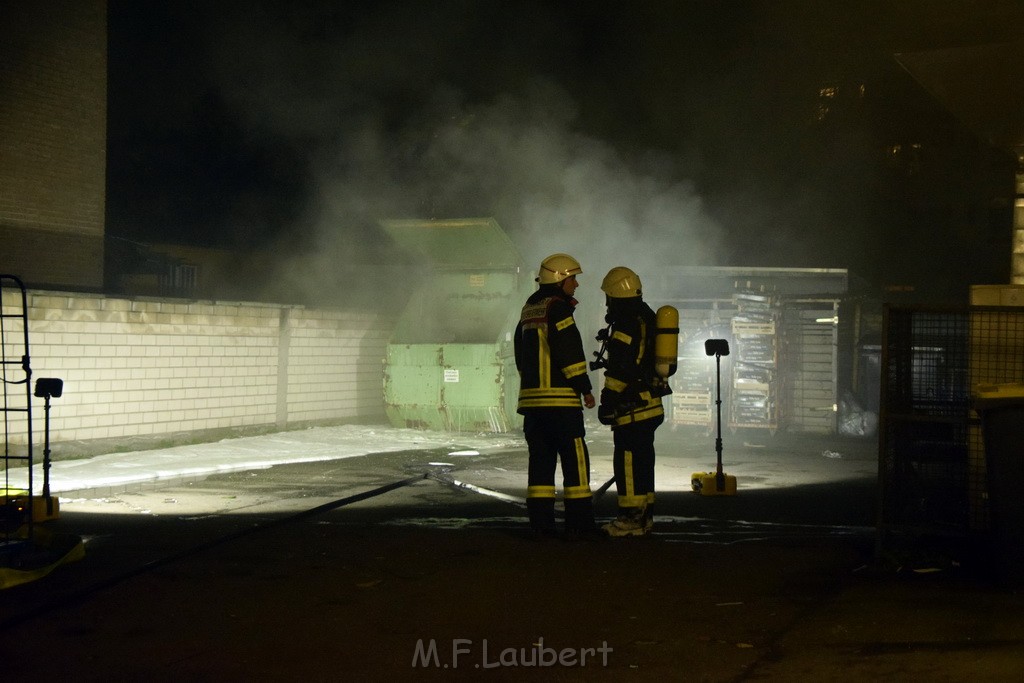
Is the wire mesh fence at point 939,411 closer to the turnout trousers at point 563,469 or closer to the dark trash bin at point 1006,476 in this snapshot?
the dark trash bin at point 1006,476

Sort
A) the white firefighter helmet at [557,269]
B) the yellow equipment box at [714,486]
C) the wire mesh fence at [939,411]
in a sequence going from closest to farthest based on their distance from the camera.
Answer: the wire mesh fence at [939,411] → the white firefighter helmet at [557,269] → the yellow equipment box at [714,486]

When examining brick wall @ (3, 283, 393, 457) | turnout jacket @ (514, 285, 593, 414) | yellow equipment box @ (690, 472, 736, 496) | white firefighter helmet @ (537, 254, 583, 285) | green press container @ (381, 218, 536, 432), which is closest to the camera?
turnout jacket @ (514, 285, 593, 414)

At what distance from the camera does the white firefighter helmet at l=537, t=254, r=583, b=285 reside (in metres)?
6.35

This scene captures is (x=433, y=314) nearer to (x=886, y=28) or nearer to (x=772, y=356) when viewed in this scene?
(x=772, y=356)

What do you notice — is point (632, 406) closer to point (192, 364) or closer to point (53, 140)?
point (192, 364)

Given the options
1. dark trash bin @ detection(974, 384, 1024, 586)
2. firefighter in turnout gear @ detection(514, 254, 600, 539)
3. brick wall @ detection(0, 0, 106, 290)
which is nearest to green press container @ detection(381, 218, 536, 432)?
brick wall @ detection(0, 0, 106, 290)

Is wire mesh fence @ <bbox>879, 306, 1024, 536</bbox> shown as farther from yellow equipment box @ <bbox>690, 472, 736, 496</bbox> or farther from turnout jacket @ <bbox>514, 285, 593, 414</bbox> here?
yellow equipment box @ <bbox>690, 472, 736, 496</bbox>

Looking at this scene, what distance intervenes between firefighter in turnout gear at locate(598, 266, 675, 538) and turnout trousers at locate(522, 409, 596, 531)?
205mm

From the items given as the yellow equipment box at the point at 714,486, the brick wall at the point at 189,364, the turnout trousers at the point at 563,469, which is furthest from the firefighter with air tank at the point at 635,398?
the brick wall at the point at 189,364

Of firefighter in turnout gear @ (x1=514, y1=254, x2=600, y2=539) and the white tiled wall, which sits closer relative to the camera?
firefighter in turnout gear @ (x1=514, y1=254, x2=600, y2=539)

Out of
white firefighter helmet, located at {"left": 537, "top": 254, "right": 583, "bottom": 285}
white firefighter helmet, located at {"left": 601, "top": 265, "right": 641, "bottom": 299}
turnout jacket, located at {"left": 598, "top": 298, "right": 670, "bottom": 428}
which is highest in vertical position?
white firefighter helmet, located at {"left": 537, "top": 254, "right": 583, "bottom": 285}

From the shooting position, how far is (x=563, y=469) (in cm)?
611

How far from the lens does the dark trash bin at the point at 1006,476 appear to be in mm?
4746

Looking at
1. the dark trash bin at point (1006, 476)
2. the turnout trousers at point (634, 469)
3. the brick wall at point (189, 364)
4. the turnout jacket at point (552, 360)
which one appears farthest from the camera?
the brick wall at point (189, 364)
